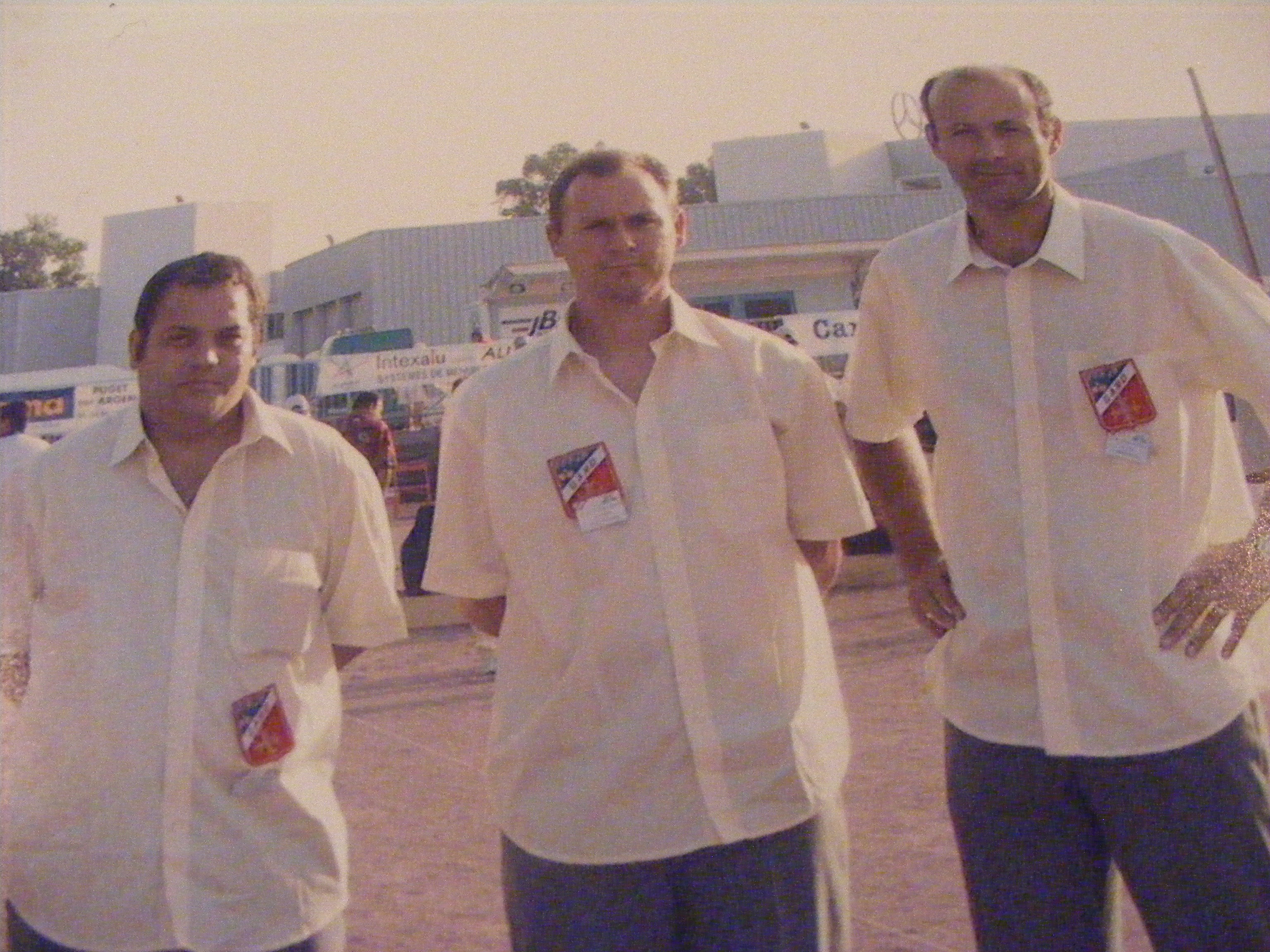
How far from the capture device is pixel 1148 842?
2.26 meters

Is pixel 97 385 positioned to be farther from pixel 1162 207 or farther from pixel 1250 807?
pixel 1162 207

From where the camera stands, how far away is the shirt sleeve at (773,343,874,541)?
2412 mm

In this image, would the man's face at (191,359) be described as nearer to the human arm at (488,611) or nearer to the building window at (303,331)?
the human arm at (488,611)

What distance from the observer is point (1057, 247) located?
2.40m

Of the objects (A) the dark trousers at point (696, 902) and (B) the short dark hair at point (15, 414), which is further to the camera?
(B) the short dark hair at point (15, 414)

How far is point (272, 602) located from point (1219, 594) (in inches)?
63.8

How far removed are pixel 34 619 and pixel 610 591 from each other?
39.7 inches

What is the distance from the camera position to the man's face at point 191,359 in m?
2.42

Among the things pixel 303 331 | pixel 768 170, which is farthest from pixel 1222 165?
pixel 303 331

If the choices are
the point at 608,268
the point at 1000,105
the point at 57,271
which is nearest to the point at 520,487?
the point at 608,268

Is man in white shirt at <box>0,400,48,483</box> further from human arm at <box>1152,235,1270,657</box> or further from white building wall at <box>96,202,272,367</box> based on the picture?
white building wall at <box>96,202,272,367</box>

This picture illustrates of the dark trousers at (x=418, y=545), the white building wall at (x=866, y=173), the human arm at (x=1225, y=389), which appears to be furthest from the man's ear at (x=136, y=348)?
the white building wall at (x=866, y=173)

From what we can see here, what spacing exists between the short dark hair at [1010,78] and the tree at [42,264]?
37.4 m

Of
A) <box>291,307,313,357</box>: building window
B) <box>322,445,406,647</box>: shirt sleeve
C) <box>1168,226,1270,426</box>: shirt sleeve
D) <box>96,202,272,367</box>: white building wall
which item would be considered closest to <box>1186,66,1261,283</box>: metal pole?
<box>1168,226,1270,426</box>: shirt sleeve
